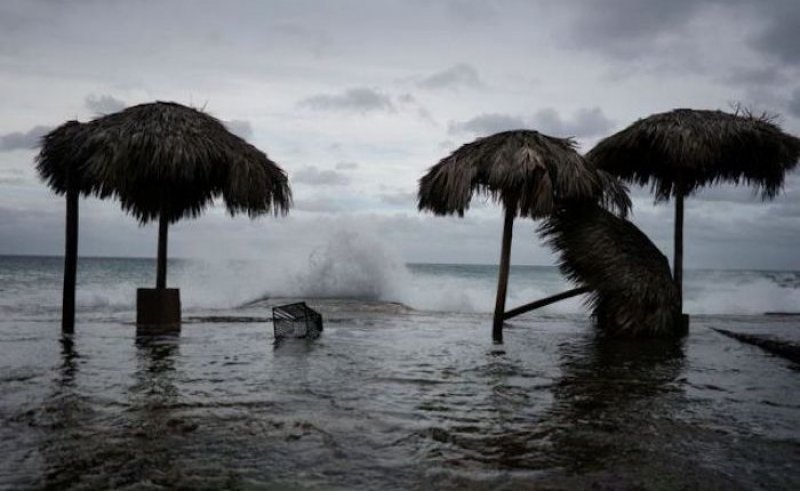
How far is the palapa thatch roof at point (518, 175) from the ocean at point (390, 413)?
238 centimetres

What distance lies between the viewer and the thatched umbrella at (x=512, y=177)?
10461 millimetres

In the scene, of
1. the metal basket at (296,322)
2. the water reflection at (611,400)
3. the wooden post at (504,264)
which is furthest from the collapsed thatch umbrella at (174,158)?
the water reflection at (611,400)

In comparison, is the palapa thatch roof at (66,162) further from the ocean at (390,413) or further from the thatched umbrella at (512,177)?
the thatched umbrella at (512,177)

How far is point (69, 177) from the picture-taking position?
11586mm

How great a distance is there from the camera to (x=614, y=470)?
13.7 ft

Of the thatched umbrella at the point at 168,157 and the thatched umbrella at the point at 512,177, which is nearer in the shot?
the thatched umbrella at the point at 512,177

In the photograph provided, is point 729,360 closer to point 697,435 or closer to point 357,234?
point 697,435

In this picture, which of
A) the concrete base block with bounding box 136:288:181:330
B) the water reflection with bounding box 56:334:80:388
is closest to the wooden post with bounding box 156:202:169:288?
the concrete base block with bounding box 136:288:181:330

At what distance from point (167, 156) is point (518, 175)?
579 centimetres

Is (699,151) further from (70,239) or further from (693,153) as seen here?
(70,239)

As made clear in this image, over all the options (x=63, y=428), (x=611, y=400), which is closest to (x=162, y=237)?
(x=63, y=428)

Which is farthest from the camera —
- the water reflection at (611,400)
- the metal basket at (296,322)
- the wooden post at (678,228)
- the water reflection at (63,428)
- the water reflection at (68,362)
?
the wooden post at (678,228)

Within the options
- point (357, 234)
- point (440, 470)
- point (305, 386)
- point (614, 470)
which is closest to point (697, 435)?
point (614, 470)

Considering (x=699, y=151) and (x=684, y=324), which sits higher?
(x=699, y=151)
